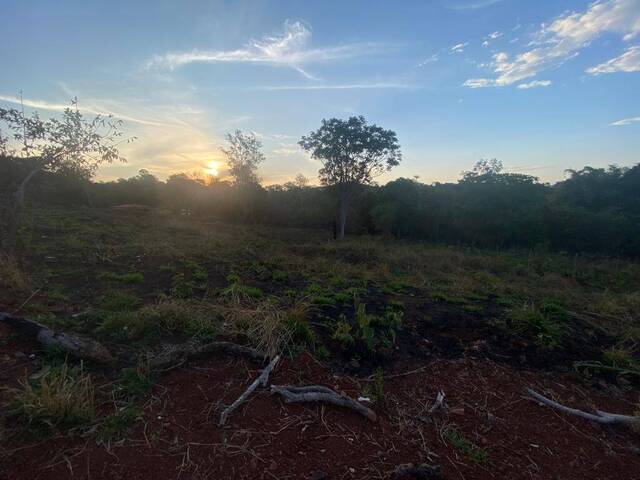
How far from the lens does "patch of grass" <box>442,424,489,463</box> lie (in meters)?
2.16

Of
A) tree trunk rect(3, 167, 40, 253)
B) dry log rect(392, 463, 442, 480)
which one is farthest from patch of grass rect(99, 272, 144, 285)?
dry log rect(392, 463, 442, 480)

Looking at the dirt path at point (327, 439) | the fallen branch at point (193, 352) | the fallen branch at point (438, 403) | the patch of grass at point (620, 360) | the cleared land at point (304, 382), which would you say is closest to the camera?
the dirt path at point (327, 439)

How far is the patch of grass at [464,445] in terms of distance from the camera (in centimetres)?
216

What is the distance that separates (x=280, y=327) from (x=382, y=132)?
649 inches

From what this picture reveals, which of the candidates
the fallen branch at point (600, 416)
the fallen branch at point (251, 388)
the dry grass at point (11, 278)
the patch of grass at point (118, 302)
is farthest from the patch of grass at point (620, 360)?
the dry grass at point (11, 278)

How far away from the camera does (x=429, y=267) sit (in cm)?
1032

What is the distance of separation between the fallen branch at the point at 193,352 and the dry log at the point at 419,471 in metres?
1.37

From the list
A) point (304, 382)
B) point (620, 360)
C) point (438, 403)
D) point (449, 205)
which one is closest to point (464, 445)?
point (438, 403)

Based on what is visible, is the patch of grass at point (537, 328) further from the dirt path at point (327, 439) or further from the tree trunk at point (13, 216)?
the tree trunk at point (13, 216)

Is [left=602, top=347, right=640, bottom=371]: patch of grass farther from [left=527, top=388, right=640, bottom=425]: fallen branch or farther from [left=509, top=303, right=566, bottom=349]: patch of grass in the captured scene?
[left=527, top=388, right=640, bottom=425]: fallen branch

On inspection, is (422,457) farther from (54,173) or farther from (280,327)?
(54,173)

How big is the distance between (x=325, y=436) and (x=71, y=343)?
2.17 meters

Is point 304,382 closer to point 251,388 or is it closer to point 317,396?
point 317,396

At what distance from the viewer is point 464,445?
225 cm
